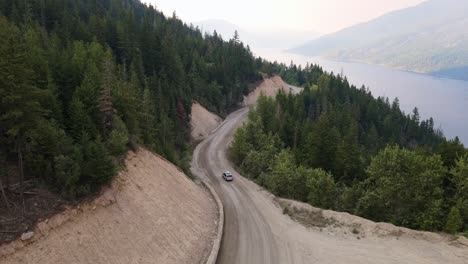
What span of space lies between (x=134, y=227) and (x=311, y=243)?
48.5 ft

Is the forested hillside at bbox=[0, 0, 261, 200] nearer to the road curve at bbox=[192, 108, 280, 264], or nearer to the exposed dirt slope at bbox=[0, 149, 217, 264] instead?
the exposed dirt slope at bbox=[0, 149, 217, 264]

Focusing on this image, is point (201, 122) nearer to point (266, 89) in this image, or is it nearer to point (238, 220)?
point (238, 220)

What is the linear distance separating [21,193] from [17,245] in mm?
3350

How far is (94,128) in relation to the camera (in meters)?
30.8

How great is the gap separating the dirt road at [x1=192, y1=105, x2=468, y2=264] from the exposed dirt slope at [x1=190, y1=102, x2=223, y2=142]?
35.9 m

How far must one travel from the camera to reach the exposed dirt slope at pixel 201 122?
76062mm

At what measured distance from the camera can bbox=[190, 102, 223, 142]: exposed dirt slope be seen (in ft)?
250

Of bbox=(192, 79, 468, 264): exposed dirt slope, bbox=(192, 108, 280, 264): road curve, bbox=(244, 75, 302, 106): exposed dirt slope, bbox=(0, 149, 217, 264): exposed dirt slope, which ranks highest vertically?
bbox=(244, 75, 302, 106): exposed dirt slope

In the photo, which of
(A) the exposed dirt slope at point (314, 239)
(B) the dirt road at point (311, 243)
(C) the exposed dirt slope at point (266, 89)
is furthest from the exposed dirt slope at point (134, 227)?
(C) the exposed dirt slope at point (266, 89)

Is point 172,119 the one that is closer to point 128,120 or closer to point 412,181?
point 128,120

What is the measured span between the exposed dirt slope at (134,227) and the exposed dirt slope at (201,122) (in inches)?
1474

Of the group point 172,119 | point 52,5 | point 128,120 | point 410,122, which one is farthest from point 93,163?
point 410,122

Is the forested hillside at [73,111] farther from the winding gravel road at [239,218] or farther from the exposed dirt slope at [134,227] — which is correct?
the winding gravel road at [239,218]

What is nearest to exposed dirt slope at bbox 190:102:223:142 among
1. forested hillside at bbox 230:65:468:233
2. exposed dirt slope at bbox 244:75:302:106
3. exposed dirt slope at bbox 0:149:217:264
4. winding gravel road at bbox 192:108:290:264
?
winding gravel road at bbox 192:108:290:264
